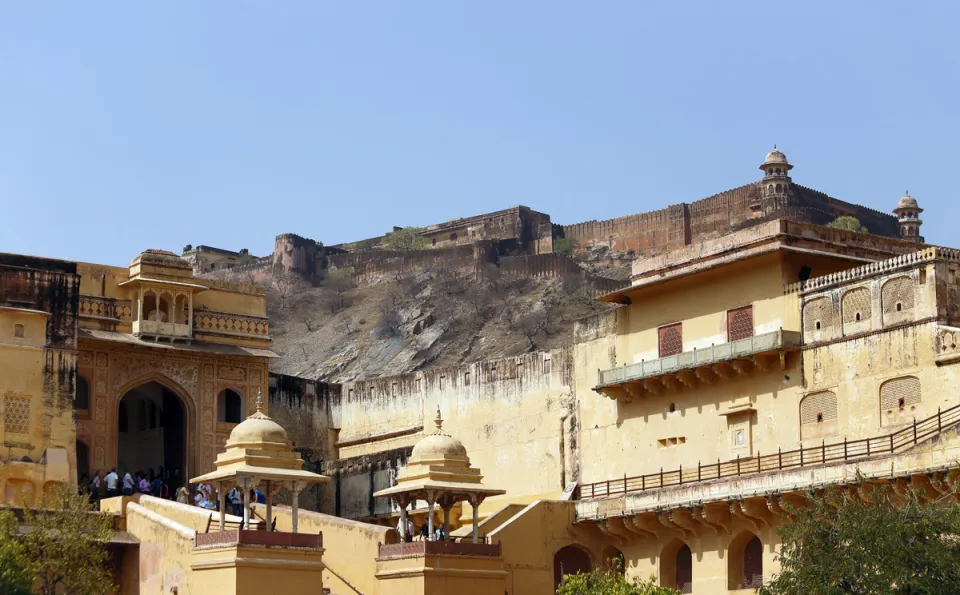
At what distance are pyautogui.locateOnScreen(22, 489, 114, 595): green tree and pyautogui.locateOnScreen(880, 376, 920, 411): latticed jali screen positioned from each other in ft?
42.1

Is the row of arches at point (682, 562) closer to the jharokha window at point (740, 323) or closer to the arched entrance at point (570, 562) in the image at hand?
the arched entrance at point (570, 562)

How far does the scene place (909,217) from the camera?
67688mm

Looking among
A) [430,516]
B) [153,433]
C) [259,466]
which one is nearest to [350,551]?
[430,516]

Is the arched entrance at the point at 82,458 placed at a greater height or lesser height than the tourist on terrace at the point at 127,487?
greater

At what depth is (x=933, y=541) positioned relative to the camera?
23.6m

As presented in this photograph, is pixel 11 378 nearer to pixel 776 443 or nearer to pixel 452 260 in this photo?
pixel 776 443

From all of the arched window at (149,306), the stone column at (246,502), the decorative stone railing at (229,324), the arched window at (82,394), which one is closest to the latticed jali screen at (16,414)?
the arched window at (82,394)

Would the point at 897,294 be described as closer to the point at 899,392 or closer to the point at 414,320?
the point at 899,392

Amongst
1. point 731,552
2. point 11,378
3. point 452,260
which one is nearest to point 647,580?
point 731,552

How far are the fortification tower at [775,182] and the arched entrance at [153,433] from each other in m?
34.7

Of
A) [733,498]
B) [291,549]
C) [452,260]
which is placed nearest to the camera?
[291,549]

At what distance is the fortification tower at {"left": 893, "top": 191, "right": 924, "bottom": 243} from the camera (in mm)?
67062

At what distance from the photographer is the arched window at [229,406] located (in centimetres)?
3719

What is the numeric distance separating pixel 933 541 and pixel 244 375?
1782 cm
